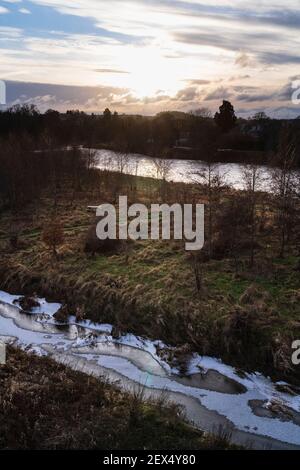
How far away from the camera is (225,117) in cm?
6725

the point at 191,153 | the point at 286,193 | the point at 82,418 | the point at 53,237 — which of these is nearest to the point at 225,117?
the point at 191,153

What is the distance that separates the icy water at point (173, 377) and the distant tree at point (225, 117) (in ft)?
172

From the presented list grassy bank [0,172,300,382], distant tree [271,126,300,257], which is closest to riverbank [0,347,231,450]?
grassy bank [0,172,300,382]

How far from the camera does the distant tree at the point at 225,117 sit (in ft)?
219

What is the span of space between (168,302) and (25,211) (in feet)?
67.6

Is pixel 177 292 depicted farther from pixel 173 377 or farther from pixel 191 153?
pixel 191 153

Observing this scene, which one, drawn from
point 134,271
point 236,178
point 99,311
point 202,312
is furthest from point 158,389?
point 236,178

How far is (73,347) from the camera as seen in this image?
56.0 feet

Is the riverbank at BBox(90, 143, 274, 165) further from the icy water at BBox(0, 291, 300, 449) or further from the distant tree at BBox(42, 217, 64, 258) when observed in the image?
the icy water at BBox(0, 291, 300, 449)

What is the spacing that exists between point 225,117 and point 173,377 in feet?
188

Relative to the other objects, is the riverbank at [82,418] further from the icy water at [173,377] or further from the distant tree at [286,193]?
the distant tree at [286,193]

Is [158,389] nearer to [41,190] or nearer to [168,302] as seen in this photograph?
[168,302]

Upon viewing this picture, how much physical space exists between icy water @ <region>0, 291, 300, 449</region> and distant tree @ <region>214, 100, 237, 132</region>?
52482mm

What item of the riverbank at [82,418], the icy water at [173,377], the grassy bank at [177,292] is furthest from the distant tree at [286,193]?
the riverbank at [82,418]
